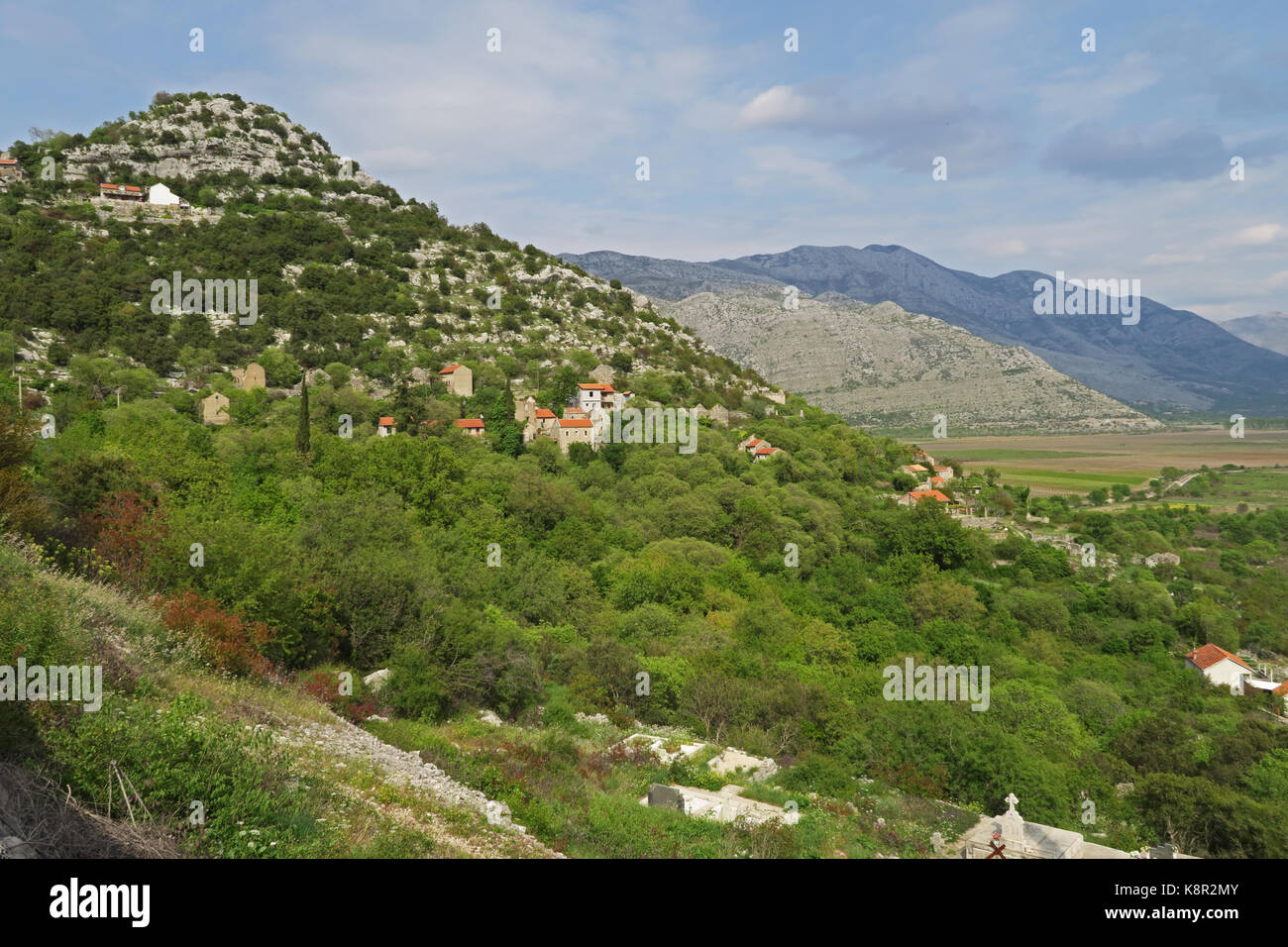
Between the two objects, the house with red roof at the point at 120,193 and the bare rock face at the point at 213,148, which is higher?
the bare rock face at the point at 213,148

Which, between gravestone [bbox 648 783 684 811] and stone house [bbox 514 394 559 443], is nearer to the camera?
gravestone [bbox 648 783 684 811]

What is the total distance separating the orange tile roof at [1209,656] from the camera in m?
37.0

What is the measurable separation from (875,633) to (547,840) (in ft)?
84.7

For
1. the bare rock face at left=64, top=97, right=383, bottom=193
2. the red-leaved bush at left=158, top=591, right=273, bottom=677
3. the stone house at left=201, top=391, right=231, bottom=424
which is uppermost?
the bare rock face at left=64, top=97, right=383, bottom=193

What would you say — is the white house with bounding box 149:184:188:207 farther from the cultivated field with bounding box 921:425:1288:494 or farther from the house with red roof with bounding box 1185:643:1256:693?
the cultivated field with bounding box 921:425:1288:494

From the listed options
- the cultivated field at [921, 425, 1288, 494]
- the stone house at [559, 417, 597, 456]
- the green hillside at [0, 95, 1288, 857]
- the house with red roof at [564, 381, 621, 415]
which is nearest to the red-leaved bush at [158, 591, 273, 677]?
the green hillside at [0, 95, 1288, 857]

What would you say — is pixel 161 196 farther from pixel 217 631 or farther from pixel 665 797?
pixel 665 797

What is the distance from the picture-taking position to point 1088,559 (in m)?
50.7

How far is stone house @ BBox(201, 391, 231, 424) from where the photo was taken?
4072 cm

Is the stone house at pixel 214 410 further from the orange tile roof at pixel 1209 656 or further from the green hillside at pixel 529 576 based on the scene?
the orange tile roof at pixel 1209 656

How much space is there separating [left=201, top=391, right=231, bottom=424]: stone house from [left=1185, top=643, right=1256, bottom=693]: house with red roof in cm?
5386

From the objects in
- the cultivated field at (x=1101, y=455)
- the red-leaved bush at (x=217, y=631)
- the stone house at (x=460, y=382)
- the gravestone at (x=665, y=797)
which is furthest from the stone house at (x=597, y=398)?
the cultivated field at (x=1101, y=455)

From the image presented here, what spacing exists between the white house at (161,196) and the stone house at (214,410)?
41261 mm
